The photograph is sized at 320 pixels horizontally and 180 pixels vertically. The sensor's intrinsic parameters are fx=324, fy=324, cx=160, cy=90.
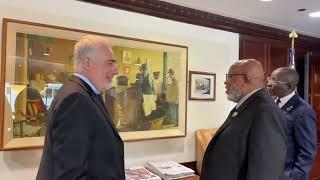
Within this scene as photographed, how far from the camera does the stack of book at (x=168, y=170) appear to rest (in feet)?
10.2

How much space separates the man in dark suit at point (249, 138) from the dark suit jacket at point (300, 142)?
69cm

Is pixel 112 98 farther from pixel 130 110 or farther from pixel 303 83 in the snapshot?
pixel 303 83

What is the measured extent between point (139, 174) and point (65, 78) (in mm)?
1123

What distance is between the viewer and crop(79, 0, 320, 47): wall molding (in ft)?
10.2

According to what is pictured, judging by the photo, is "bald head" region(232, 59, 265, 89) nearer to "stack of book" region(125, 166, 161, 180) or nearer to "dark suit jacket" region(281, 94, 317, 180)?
"dark suit jacket" region(281, 94, 317, 180)

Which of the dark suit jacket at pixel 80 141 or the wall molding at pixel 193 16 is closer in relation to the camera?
the dark suit jacket at pixel 80 141

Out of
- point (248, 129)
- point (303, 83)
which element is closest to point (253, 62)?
point (248, 129)

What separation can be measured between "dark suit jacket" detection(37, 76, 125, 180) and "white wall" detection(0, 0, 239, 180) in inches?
48.8

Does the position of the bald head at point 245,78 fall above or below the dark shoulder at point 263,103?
above

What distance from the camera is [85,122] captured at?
1371 millimetres

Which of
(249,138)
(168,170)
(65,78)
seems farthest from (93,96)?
(168,170)

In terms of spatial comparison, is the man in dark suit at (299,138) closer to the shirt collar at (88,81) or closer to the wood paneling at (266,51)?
the shirt collar at (88,81)

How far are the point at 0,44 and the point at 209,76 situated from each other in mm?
A: 2320

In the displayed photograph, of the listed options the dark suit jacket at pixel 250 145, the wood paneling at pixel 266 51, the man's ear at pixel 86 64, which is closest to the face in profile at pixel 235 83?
the dark suit jacket at pixel 250 145
